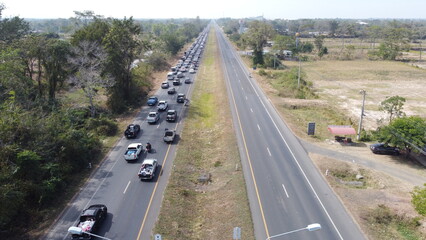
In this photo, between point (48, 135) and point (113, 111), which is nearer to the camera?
point (48, 135)

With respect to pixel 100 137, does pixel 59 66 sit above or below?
above

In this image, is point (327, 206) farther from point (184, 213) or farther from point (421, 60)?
point (421, 60)

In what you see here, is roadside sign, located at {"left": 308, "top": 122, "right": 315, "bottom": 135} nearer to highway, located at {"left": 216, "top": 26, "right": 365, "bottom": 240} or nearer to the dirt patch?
highway, located at {"left": 216, "top": 26, "right": 365, "bottom": 240}

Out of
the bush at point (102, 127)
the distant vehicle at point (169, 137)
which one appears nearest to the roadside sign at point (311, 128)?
the distant vehicle at point (169, 137)

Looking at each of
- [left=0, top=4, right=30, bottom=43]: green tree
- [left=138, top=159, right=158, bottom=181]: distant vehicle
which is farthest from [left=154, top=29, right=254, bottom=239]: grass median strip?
[left=0, top=4, right=30, bottom=43]: green tree

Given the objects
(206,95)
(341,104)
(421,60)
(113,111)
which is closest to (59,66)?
(113,111)

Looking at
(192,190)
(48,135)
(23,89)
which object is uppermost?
(23,89)

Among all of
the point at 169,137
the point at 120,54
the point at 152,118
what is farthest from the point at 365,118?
the point at 120,54
